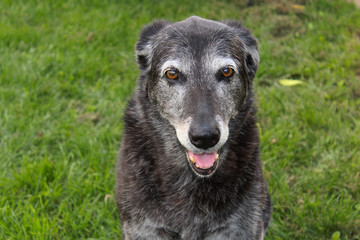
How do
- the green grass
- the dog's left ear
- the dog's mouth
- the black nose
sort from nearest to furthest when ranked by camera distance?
1. the black nose
2. the dog's mouth
3. the dog's left ear
4. the green grass

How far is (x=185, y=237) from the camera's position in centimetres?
317

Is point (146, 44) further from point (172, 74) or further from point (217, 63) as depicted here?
point (217, 63)

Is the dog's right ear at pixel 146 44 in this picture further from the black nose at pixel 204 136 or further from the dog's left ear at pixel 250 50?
the black nose at pixel 204 136

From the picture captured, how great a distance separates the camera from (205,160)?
A: 9.55 ft

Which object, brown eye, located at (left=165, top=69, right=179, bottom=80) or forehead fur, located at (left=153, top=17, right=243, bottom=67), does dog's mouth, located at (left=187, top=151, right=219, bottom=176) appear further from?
forehead fur, located at (left=153, top=17, right=243, bottom=67)

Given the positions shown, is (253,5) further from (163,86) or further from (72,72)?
(163,86)

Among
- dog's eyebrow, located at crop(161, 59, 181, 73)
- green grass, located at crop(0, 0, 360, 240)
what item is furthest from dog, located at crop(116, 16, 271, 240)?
green grass, located at crop(0, 0, 360, 240)

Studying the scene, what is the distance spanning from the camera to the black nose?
269 cm

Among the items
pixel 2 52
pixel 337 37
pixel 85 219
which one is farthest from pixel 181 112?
pixel 337 37

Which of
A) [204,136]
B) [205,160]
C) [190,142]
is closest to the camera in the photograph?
[204,136]

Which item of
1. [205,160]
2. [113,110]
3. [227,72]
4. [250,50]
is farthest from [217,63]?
[113,110]

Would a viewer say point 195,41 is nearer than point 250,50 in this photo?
Yes

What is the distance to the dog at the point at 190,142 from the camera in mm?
2943

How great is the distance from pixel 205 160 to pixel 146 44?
1.08m
